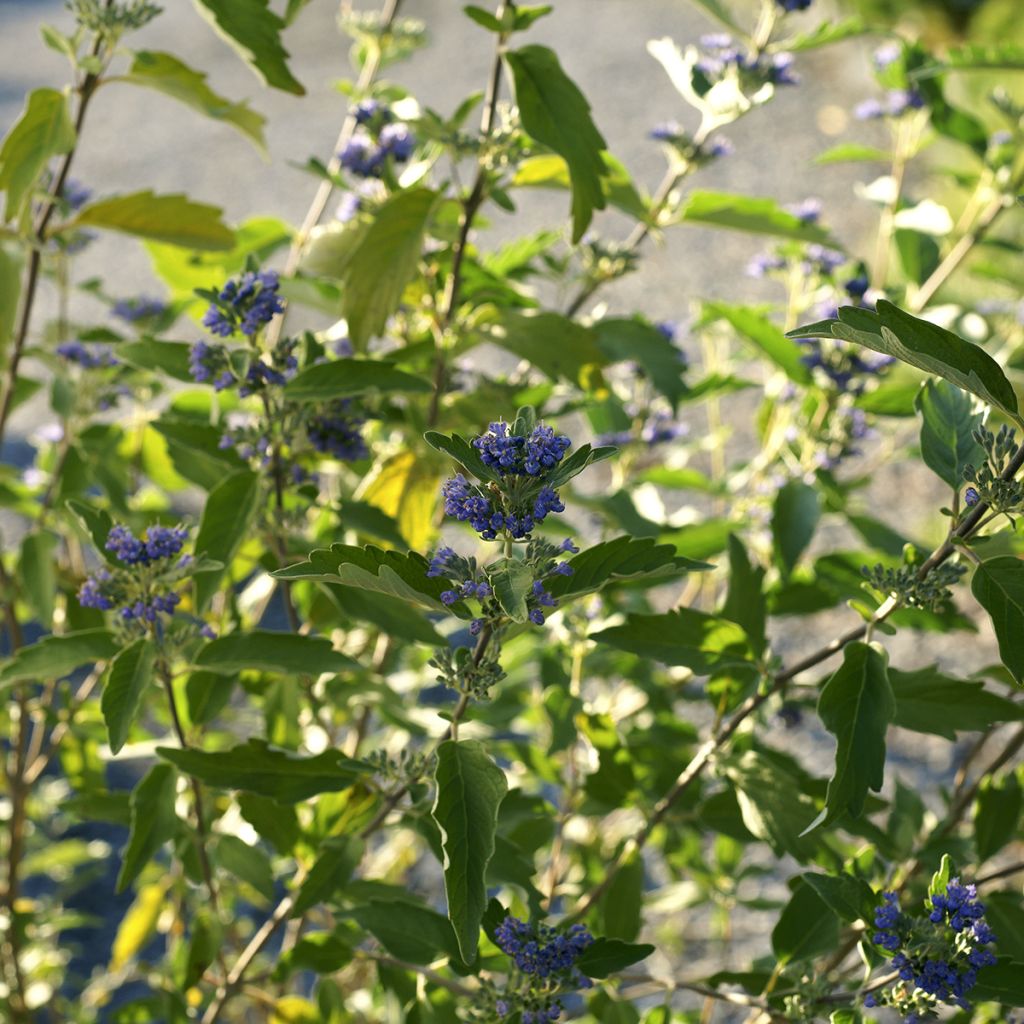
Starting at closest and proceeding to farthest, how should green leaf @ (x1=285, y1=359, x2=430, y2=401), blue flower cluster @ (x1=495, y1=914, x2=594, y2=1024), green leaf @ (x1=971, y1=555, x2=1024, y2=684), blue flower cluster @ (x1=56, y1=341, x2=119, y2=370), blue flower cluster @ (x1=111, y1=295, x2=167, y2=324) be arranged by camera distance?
green leaf @ (x1=971, y1=555, x2=1024, y2=684)
blue flower cluster @ (x1=495, y1=914, x2=594, y2=1024)
green leaf @ (x1=285, y1=359, x2=430, y2=401)
blue flower cluster @ (x1=56, y1=341, x2=119, y2=370)
blue flower cluster @ (x1=111, y1=295, x2=167, y2=324)

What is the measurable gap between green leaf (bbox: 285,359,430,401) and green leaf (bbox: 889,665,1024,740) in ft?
1.93

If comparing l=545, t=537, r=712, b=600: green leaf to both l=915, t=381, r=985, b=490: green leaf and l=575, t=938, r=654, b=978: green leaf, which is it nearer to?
l=915, t=381, r=985, b=490: green leaf

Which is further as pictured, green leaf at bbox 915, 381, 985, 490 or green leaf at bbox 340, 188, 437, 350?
green leaf at bbox 340, 188, 437, 350

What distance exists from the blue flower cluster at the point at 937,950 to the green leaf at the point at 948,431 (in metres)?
0.36

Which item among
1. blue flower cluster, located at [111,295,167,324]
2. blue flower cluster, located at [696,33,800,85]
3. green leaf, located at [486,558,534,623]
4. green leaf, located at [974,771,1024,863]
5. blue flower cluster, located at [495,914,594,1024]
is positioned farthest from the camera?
blue flower cluster, located at [111,295,167,324]

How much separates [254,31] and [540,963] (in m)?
0.94

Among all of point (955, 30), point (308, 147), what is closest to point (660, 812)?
point (308, 147)

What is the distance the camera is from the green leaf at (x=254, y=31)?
45.0 inches

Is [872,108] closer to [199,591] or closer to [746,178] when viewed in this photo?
[199,591]

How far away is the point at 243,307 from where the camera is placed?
1.22 meters

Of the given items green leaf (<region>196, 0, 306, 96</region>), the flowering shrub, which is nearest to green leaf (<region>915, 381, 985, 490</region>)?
the flowering shrub

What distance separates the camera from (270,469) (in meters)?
1.29

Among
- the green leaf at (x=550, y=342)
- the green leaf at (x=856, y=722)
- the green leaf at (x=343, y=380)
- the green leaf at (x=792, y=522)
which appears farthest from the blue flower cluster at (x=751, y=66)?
the green leaf at (x=856, y=722)

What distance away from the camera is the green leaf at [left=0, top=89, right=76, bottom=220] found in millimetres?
1270
